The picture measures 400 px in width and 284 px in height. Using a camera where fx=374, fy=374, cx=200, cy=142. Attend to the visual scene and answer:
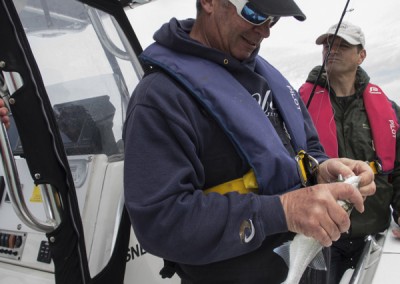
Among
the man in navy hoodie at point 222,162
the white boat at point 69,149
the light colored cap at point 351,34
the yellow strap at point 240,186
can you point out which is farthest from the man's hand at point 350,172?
the light colored cap at point 351,34

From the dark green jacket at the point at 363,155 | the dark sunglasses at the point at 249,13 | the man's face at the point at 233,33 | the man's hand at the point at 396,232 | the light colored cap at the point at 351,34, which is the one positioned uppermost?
the light colored cap at the point at 351,34

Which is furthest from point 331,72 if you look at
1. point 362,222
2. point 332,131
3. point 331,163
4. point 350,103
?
point 331,163

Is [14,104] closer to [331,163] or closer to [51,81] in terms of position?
[51,81]

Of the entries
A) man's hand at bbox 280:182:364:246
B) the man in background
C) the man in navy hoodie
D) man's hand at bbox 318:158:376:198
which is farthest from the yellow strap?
the man in background

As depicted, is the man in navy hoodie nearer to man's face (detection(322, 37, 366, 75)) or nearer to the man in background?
the man in background

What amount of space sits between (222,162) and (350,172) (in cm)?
44

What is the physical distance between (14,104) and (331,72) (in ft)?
6.58

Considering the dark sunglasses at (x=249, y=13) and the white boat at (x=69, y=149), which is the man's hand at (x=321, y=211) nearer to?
the dark sunglasses at (x=249, y=13)

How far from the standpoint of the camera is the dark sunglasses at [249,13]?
1.17 metres

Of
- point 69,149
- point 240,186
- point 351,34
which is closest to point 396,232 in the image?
point 351,34

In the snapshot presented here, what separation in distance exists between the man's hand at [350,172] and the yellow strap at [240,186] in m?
0.33

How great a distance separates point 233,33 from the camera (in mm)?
1249

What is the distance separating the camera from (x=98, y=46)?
2051 mm

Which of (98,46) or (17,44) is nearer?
(17,44)
